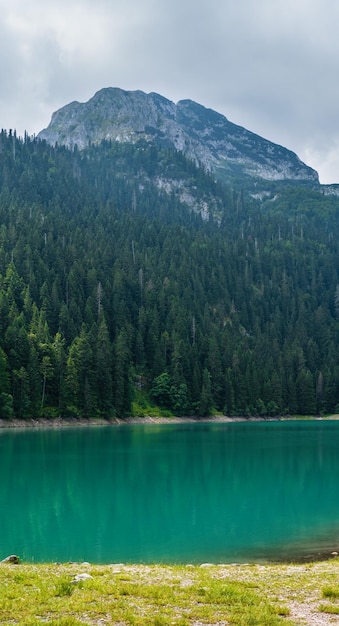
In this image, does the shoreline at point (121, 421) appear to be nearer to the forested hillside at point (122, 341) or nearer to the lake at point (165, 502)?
the forested hillside at point (122, 341)

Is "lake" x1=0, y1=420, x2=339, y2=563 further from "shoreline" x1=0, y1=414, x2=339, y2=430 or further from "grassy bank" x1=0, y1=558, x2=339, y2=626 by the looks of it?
"shoreline" x1=0, y1=414, x2=339, y2=430

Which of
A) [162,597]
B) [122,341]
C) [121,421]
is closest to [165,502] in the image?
[162,597]

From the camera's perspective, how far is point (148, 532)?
3012cm

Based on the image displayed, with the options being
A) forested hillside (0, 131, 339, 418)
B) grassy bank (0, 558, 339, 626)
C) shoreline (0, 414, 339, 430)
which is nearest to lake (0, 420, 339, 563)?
grassy bank (0, 558, 339, 626)

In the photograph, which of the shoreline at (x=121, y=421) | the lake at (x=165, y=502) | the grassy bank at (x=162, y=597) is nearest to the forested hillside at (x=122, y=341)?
the shoreline at (x=121, y=421)

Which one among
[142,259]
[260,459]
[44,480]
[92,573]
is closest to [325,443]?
[260,459]

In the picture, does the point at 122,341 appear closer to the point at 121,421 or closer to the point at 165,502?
the point at 121,421

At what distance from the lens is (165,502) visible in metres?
39.2

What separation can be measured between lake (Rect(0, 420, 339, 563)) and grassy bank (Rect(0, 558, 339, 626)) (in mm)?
6523

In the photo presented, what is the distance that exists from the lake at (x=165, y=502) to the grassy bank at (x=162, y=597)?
6.52 meters

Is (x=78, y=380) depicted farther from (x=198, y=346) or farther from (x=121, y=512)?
(x=121, y=512)

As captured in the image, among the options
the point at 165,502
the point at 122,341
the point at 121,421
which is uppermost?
the point at 122,341

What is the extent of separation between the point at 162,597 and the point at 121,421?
104 metres

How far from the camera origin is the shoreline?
99125 mm
